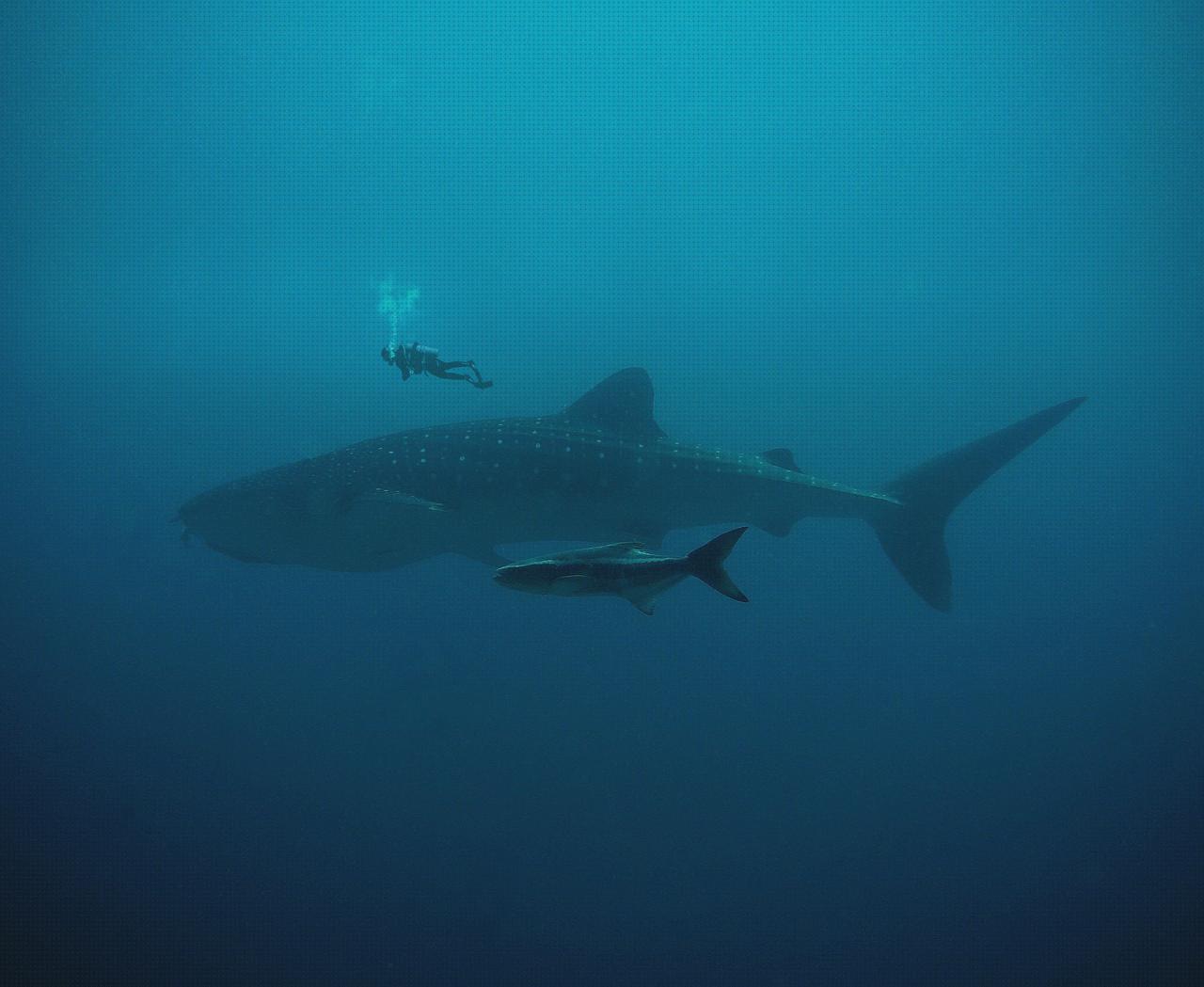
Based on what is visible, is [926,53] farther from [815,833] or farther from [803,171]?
[815,833]

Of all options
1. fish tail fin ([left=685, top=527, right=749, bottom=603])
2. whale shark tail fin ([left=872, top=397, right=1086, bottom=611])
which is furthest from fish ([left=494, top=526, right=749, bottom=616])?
whale shark tail fin ([left=872, top=397, right=1086, bottom=611])

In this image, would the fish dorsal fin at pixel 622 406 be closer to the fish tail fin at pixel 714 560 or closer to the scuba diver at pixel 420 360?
the scuba diver at pixel 420 360

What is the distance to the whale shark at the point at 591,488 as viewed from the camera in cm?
639

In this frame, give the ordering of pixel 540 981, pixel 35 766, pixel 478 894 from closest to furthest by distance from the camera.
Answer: pixel 540 981, pixel 478 894, pixel 35 766

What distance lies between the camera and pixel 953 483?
6578mm

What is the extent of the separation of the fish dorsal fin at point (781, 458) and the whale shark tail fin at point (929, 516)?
1117 millimetres

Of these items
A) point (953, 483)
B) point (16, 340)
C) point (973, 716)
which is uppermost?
point (16, 340)

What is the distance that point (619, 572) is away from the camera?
8.14ft

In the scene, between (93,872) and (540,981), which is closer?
(540,981)

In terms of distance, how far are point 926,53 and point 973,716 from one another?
27373 millimetres

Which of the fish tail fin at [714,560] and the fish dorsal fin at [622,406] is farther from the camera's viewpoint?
the fish dorsal fin at [622,406]

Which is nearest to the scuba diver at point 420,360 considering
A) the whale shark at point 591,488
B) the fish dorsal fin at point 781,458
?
the whale shark at point 591,488

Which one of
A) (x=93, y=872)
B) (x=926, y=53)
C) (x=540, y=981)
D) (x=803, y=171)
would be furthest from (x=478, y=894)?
(x=803, y=171)

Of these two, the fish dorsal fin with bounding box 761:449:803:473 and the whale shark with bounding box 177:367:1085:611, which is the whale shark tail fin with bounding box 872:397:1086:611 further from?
the fish dorsal fin with bounding box 761:449:803:473
